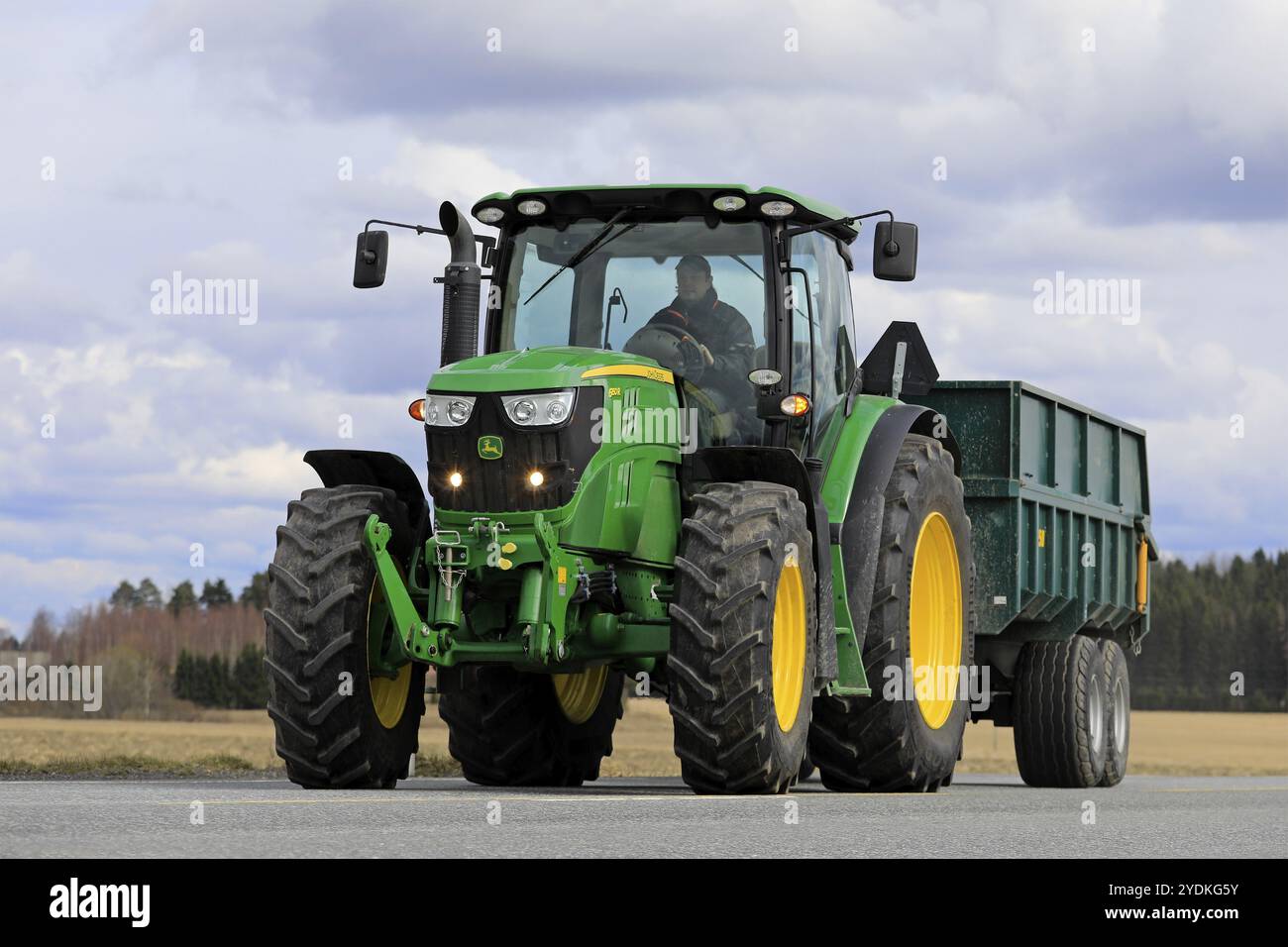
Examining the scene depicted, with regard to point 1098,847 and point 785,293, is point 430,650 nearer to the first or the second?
point 785,293

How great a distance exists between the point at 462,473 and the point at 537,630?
99cm

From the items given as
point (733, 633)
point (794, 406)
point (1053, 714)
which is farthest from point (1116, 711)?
point (733, 633)

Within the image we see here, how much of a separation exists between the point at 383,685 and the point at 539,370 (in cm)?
211

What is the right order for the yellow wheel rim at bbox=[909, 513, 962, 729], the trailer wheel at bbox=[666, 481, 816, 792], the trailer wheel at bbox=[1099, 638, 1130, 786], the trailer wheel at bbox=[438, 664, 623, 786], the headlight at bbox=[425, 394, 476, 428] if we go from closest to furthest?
the trailer wheel at bbox=[666, 481, 816, 792], the headlight at bbox=[425, 394, 476, 428], the yellow wheel rim at bbox=[909, 513, 962, 729], the trailer wheel at bbox=[438, 664, 623, 786], the trailer wheel at bbox=[1099, 638, 1130, 786]

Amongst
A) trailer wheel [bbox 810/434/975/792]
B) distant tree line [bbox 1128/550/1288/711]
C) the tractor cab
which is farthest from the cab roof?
distant tree line [bbox 1128/550/1288/711]

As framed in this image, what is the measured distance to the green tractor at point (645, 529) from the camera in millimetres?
11148

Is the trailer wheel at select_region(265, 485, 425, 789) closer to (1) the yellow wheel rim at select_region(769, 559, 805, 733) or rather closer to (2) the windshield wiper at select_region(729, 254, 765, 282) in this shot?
(1) the yellow wheel rim at select_region(769, 559, 805, 733)

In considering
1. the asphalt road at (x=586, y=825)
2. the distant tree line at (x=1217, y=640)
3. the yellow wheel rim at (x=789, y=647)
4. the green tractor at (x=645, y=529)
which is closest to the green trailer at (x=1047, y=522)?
the green tractor at (x=645, y=529)

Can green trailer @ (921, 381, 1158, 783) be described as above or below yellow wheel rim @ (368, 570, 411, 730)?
above

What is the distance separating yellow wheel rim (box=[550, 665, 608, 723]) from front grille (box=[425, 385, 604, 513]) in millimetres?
2751

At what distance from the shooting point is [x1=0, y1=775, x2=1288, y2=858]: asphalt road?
7820 millimetres

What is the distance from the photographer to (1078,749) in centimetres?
1677

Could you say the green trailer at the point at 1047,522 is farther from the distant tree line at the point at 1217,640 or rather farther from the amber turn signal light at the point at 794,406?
the distant tree line at the point at 1217,640

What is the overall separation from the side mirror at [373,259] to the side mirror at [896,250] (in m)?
2.85
